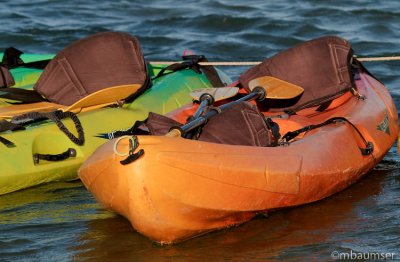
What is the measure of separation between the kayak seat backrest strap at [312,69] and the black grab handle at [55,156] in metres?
1.27

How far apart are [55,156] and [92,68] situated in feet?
3.45

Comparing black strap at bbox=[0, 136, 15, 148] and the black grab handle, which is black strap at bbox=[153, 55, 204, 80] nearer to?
the black grab handle

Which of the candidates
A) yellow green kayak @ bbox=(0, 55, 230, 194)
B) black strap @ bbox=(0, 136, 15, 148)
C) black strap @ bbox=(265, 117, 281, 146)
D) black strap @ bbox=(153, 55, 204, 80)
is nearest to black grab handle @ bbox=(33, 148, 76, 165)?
yellow green kayak @ bbox=(0, 55, 230, 194)

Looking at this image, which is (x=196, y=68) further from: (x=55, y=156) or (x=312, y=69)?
(x=55, y=156)

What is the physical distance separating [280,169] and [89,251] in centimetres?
107

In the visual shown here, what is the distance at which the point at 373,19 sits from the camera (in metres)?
10.7

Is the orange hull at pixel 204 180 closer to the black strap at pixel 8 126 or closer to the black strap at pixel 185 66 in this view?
the black strap at pixel 8 126

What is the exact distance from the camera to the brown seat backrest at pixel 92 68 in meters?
6.16

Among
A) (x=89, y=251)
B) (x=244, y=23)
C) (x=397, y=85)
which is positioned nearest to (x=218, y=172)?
(x=89, y=251)

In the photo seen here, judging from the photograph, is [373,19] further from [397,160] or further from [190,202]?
[190,202]

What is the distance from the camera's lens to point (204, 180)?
4.11m

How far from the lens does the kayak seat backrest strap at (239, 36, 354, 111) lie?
227 inches

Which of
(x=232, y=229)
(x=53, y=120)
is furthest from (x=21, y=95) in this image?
(x=232, y=229)

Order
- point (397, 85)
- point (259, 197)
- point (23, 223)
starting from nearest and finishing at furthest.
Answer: point (259, 197)
point (23, 223)
point (397, 85)
